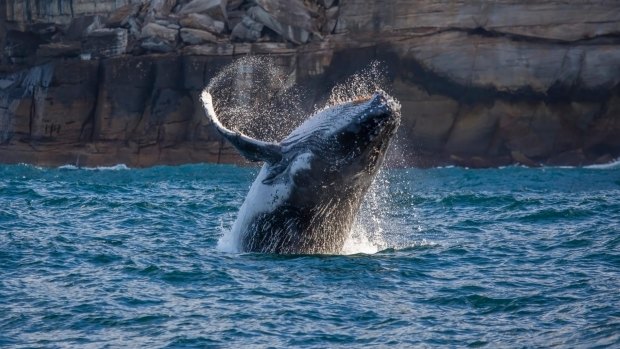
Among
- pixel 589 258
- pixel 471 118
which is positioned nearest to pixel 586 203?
pixel 589 258

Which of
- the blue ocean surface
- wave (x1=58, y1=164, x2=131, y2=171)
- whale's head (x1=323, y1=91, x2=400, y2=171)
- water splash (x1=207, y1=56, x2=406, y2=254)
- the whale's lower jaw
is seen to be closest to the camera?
the blue ocean surface

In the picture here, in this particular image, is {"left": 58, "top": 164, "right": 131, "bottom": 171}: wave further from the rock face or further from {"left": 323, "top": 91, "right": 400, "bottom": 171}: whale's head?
{"left": 323, "top": 91, "right": 400, "bottom": 171}: whale's head

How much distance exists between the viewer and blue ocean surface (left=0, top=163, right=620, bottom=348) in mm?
9555

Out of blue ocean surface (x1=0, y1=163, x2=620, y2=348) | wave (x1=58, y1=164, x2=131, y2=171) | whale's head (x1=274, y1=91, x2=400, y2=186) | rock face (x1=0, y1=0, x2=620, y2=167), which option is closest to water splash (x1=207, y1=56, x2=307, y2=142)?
rock face (x1=0, y1=0, x2=620, y2=167)

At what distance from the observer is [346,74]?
39094mm

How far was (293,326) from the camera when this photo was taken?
9797 millimetres

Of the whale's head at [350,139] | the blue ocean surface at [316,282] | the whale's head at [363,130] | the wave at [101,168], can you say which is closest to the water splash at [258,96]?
the wave at [101,168]

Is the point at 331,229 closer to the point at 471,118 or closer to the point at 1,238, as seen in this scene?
the point at 1,238

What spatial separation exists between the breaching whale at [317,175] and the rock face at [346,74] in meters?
26.0

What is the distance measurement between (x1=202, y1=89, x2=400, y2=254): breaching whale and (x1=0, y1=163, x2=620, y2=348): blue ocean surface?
32 centimetres

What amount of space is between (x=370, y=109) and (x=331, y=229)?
5.93 ft

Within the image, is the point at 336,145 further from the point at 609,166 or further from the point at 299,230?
the point at 609,166

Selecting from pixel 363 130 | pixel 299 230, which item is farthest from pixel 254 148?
pixel 363 130

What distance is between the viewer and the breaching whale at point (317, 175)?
1152cm
